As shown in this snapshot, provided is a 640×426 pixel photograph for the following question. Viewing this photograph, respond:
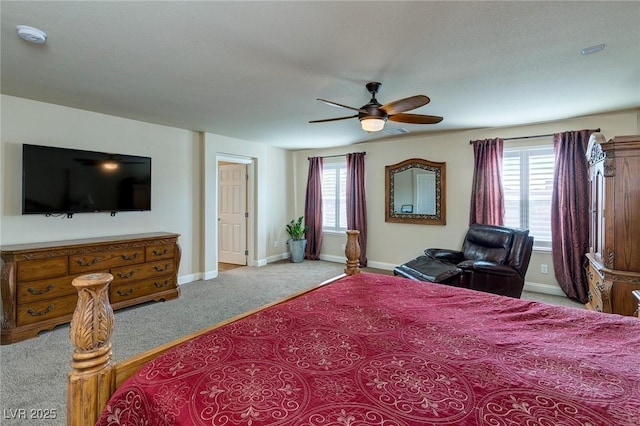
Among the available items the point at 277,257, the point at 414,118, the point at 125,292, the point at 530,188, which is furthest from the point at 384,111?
the point at 277,257

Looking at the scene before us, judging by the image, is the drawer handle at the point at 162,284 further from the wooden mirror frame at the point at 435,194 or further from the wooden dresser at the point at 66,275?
the wooden mirror frame at the point at 435,194

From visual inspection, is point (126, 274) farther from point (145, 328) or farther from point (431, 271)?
point (431, 271)

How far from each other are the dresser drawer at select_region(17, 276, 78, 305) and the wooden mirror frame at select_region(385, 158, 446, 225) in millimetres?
4608

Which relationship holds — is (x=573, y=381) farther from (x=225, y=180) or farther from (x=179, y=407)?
(x=225, y=180)

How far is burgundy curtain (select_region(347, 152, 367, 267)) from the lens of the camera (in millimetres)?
5902

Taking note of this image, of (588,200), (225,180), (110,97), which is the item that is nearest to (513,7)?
(588,200)

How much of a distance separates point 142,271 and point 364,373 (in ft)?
11.8

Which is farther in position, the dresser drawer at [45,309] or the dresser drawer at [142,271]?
the dresser drawer at [142,271]

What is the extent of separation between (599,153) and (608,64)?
0.88m

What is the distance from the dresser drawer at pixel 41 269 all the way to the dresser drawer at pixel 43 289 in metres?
0.05

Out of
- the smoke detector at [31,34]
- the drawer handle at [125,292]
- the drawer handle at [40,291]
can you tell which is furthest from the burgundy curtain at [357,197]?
the smoke detector at [31,34]

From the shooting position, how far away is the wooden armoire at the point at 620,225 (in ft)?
8.89

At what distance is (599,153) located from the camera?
300 centimetres

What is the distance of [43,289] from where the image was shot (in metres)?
3.04
